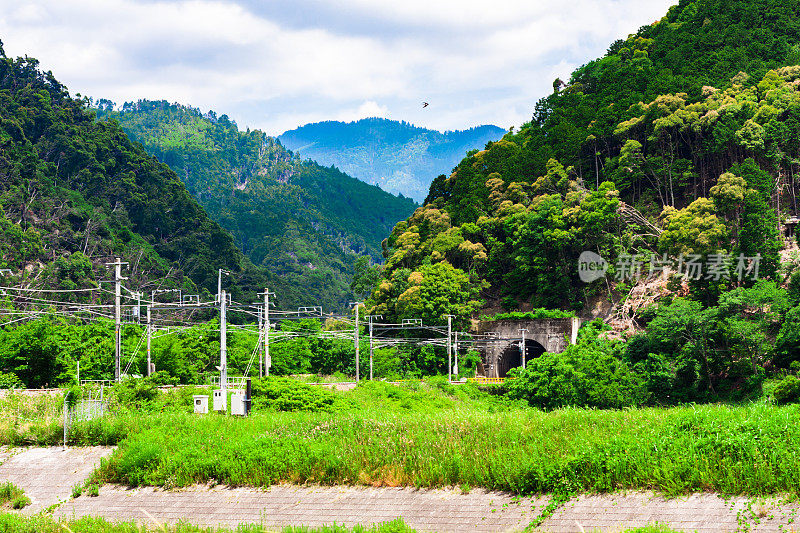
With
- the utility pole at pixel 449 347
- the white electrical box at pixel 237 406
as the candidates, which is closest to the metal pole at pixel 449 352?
the utility pole at pixel 449 347

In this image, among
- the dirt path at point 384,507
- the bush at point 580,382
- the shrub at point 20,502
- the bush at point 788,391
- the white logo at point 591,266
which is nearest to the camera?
the dirt path at point 384,507

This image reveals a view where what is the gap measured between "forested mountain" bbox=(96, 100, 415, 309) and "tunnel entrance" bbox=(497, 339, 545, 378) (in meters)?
47.7

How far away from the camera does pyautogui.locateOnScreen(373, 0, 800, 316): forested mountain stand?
47.1 meters

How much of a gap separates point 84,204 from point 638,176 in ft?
173

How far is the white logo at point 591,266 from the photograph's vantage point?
50.9 metres

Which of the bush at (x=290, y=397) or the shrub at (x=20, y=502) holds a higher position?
the bush at (x=290, y=397)

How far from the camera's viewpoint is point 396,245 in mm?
59906

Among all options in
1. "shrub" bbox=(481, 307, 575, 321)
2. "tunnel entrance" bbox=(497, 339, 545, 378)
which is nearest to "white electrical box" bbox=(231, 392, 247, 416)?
"shrub" bbox=(481, 307, 575, 321)

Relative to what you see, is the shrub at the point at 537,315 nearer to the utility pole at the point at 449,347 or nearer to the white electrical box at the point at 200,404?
the utility pole at the point at 449,347

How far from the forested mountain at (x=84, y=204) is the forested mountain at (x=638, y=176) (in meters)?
25.8

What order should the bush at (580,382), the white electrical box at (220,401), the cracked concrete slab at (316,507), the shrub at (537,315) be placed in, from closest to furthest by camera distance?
the cracked concrete slab at (316,507) → the white electrical box at (220,401) → the bush at (580,382) → the shrub at (537,315)

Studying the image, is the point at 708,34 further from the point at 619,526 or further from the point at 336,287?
the point at 336,287

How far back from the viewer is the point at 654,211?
54.5 m

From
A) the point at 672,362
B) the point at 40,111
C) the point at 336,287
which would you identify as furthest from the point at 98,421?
the point at 336,287
